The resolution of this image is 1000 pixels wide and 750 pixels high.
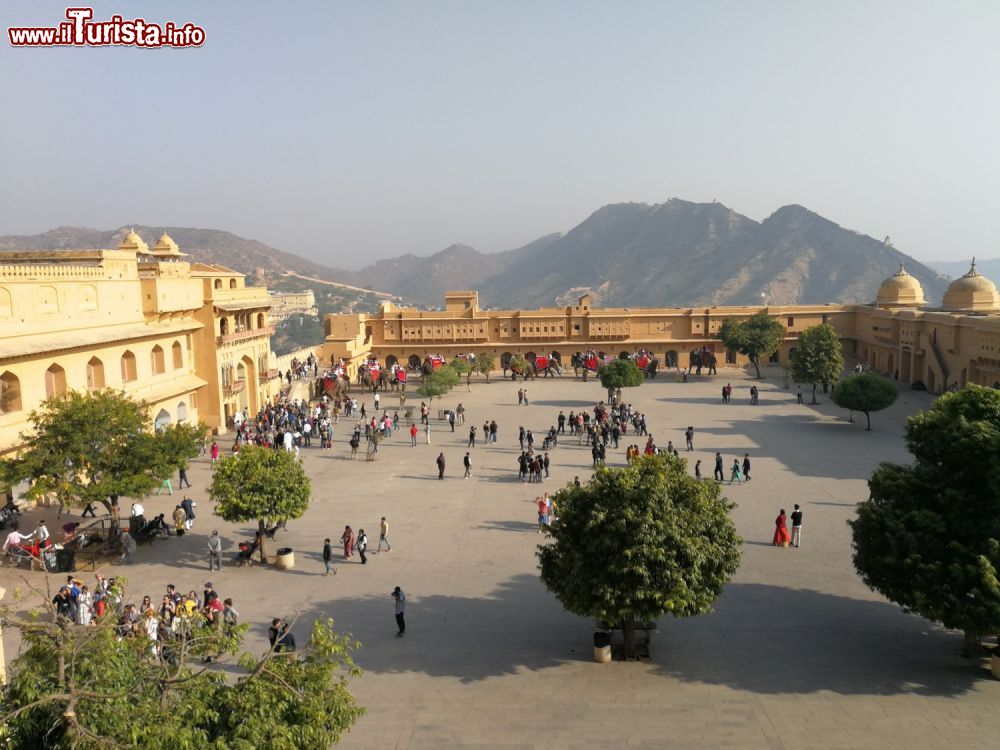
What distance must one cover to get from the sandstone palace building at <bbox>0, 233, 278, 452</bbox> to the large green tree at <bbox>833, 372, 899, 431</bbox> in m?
23.8

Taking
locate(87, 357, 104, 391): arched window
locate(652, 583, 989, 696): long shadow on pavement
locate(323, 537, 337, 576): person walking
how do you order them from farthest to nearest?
locate(87, 357, 104, 391): arched window, locate(323, 537, 337, 576): person walking, locate(652, 583, 989, 696): long shadow on pavement

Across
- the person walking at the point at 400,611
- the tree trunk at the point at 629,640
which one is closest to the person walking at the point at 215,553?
the person walking at the point at 400,611

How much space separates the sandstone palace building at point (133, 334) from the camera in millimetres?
19625

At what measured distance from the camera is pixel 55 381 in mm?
21047

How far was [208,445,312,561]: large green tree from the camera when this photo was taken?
15516mm

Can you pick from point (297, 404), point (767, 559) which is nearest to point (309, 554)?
point (767, 559)

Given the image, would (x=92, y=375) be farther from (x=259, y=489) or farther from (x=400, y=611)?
(x=400, y=611)

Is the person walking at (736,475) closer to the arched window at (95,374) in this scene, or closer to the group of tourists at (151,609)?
the group of tourists at (151,609)

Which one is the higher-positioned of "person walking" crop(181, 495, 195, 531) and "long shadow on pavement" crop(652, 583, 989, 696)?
"person walking" crop(181, 495, 195, 531)

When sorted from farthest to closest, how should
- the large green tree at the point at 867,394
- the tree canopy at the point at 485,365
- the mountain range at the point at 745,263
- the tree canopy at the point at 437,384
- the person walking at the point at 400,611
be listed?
the mountain range at the point at 745,263 < the tree canopy at the point at 485,365 < the tree canopy at the point at 437,384 < the large green tree at the point at 867,394 < the person walking at the point at 400,611

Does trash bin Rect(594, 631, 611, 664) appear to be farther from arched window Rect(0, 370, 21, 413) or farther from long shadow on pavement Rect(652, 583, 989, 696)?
arched window Rect(0, 370, 21, 413)

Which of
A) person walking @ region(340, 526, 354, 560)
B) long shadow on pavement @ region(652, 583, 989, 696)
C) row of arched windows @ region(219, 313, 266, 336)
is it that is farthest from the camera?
row of arched windows @ region(219, 313, 266, 336)

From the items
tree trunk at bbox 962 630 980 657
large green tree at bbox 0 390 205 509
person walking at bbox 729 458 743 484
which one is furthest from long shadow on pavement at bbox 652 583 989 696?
large green tree at bbox 0 390 205 509

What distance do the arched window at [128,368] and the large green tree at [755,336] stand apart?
32.4 meters
